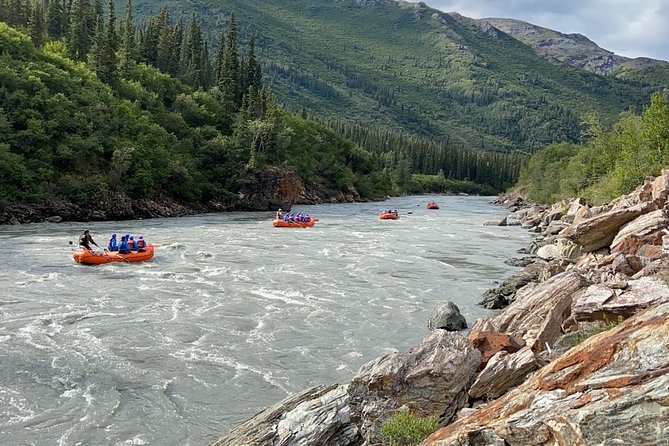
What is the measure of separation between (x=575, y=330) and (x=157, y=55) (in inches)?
3720

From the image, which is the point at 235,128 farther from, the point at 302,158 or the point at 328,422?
the point at 328,422

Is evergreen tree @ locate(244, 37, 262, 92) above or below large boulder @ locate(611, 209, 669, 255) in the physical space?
above

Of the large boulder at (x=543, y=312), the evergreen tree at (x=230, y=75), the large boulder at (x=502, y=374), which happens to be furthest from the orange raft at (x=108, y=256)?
the evergreen tree at (x=230, y=75)

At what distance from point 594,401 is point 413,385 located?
11.8 ft

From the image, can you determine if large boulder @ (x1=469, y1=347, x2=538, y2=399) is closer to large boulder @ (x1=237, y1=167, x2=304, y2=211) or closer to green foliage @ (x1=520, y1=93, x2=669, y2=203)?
green foliage @ (x1=520, y1=93, x2=669, y2=203)

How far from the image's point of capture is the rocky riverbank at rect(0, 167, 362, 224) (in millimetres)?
44281

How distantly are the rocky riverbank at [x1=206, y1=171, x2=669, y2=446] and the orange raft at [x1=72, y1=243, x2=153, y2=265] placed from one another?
792 inches

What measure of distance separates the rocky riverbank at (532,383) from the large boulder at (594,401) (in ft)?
0.04

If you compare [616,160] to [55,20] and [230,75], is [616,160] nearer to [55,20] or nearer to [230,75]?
[230,75]

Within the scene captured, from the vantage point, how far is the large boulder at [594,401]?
5.28 metres

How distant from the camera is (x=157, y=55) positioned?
9256cm

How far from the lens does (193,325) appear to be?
17.3 meters

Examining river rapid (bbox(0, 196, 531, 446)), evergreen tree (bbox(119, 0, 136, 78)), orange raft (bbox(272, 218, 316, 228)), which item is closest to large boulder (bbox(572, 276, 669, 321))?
river rapid (bbox(0, 196, 531, 446))

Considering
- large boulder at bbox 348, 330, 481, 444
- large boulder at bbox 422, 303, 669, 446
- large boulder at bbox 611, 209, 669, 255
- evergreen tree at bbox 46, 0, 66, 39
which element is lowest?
large boulder at bbox 348, 330, 481, 444
